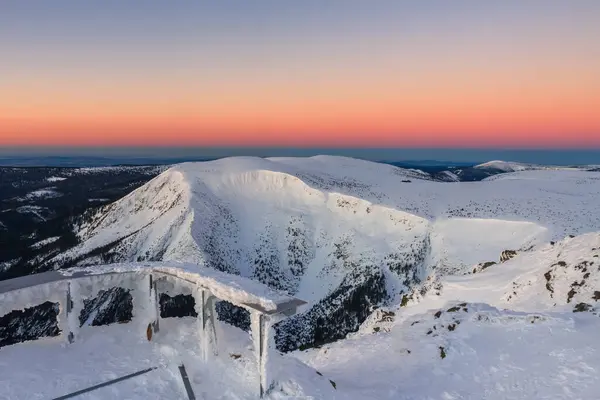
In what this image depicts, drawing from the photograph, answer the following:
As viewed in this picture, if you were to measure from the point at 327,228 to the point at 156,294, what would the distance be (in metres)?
40.7

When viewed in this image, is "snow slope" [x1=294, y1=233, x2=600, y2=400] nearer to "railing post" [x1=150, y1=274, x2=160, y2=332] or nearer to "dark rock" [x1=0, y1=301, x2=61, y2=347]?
"railing post" [x1=150, y1=274, x2=160, y2=332]

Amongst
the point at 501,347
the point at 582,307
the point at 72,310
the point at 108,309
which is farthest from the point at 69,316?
the point at 108,309

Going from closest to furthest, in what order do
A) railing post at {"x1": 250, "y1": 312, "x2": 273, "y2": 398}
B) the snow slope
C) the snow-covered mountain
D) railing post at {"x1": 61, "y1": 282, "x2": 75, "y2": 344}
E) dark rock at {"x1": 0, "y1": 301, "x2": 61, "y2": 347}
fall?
railing post at {"x1": 250, "y1": 312, "x2": 273, "y2": 398} < the snow slope < railing post at {"x1": 61, "y1": 282, "x2": 75, "y2": 344} < the snow-covered mountain < dark rock at {"x1": 0, "y1": 301, "x2": 61, "y2": 347}

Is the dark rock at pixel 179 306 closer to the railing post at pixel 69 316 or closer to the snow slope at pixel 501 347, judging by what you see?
the snow slope at pixel 501 347

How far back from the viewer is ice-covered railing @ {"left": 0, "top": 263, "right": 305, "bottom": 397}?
11445 mm

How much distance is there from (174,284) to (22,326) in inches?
2058

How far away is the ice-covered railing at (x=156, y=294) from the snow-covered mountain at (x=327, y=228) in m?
24.7

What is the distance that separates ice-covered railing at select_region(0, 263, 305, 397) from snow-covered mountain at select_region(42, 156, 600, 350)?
971 inches

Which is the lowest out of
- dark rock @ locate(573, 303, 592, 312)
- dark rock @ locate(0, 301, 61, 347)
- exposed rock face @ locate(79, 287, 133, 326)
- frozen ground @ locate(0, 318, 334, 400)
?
dark rock @ locate(0, 301, 61, 347)

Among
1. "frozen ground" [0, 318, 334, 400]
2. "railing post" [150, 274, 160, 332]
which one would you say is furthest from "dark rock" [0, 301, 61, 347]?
"railing post" [150, 274, 160, 332]

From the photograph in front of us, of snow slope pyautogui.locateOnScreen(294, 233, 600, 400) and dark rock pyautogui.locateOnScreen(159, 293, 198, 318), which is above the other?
snow slope pyautogui.locateOnScreen(294, 233, 600, 400)

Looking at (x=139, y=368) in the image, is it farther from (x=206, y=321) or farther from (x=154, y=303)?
(x=154, y=303)

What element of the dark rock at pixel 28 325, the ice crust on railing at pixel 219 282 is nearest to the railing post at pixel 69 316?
the ice crust on railing at pixel 219 282

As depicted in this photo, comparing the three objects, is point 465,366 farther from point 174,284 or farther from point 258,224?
point 258,224
